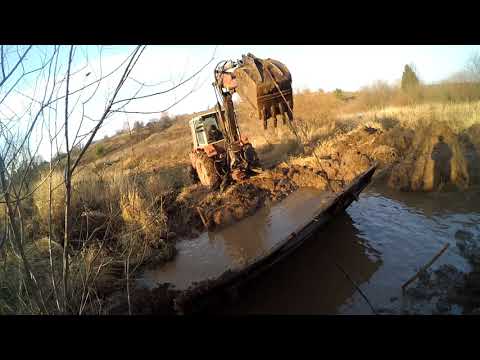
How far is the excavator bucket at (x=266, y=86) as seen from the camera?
585cm

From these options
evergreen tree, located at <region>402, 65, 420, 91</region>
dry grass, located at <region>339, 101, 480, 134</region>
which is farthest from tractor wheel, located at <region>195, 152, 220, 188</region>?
evergreen tree, located at <region>402, 65, 420, 91</region>

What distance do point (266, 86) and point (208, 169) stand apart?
12.2ft

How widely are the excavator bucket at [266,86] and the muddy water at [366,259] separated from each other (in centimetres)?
254

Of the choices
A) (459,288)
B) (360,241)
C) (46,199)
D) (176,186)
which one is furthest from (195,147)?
(459,288)

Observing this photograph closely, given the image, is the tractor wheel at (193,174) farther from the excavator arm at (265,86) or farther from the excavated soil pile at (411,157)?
the excavator arm at (265,86)

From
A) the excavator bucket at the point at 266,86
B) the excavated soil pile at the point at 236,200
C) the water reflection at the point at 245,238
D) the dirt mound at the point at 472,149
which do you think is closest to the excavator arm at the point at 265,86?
the excavator bucket at the point at 266,86

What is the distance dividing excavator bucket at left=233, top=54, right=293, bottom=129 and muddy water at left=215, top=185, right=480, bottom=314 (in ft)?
8.34
